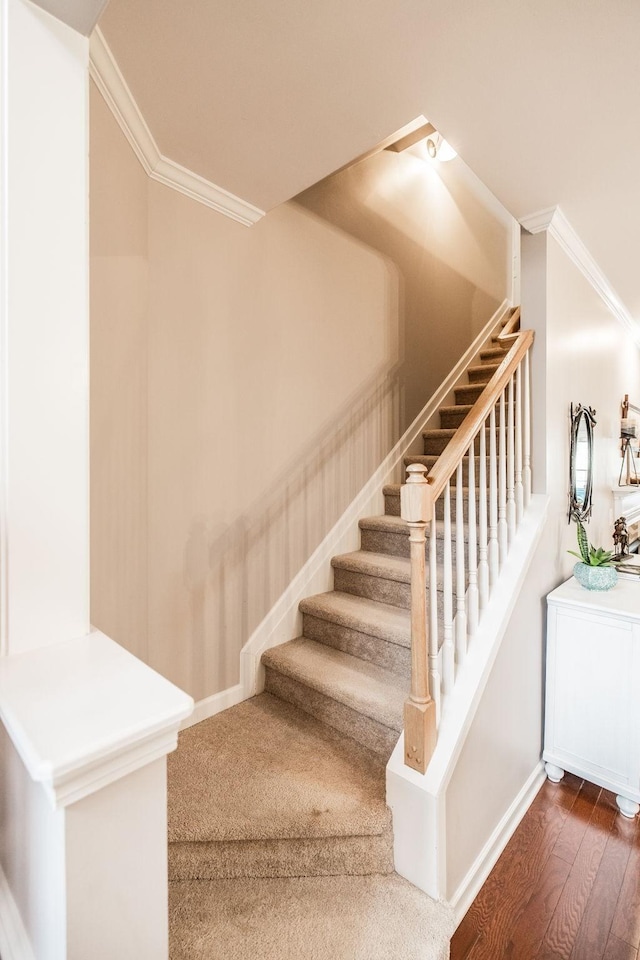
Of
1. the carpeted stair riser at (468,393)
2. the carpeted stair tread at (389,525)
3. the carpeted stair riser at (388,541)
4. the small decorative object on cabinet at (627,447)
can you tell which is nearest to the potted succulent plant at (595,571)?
the carpeted stair tread at (389,525)

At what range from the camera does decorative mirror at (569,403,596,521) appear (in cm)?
253

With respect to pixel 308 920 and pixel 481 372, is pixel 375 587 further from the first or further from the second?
pixel 481 372

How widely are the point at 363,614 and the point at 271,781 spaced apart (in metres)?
0.82

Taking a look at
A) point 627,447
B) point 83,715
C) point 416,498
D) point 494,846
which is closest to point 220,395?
point 416,498

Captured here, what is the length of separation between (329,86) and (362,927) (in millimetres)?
2458

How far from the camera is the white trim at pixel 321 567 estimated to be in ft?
7.36

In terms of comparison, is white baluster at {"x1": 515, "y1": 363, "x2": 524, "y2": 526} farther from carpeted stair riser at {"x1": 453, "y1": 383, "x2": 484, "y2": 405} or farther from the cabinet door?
carpeted stair riser at {"x1": 453, "y1": 383, "x2": 484, "y2": 405}

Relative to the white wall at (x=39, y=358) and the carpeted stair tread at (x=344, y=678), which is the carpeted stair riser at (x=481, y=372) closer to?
the carpeted stair tread at (x=344, y=678)

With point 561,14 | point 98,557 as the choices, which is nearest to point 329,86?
point 561,14

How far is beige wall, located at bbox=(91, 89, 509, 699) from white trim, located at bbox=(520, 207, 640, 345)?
3.24 feet

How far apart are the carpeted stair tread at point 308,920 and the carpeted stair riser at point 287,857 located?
0.03 metres

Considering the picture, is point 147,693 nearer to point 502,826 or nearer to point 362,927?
point 362,927

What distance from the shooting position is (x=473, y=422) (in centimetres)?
178

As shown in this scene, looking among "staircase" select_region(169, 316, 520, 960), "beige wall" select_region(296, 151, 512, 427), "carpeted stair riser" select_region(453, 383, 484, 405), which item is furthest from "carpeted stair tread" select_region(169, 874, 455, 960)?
"carpeted stair riser" select_region(453, 383, 484, 405)
